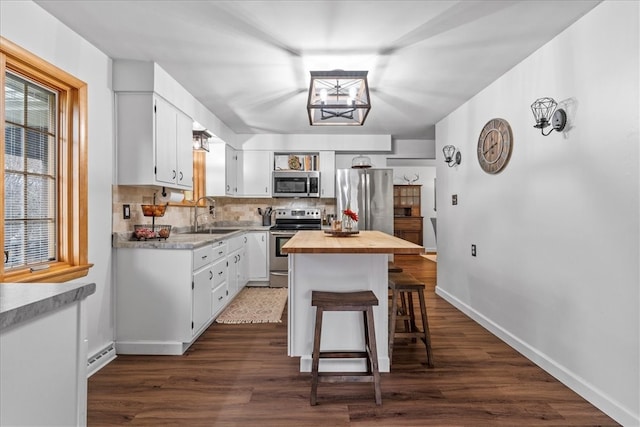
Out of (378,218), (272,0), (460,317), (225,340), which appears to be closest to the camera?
(272,0)

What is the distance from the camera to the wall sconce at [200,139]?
13.8 feet

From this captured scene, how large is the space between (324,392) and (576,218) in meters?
1.93

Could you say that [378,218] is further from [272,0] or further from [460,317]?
[272,0]

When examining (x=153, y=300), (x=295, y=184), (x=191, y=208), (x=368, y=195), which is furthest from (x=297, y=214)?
(x=153, y=300)

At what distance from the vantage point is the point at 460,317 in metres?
3.66

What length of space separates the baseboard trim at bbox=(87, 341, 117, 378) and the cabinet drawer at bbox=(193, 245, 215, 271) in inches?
33.2

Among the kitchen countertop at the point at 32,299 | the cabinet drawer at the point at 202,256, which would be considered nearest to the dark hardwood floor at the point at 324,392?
the cabinet drawer at the point at 202,256

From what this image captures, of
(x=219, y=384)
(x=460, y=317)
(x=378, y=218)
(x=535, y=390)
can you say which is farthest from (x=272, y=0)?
(x=378, y=218)

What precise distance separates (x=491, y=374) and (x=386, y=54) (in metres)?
2.40

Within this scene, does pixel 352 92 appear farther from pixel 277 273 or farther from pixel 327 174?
pixel 277 273

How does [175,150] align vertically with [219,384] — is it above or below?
above

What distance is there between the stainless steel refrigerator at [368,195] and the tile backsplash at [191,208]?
17.3 inches

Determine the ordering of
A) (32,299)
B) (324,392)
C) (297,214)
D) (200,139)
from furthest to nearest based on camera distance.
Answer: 1. (297,214)
2. (200,139)
3. (324,392)
4. (32,299)

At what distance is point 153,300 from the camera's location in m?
2.79
